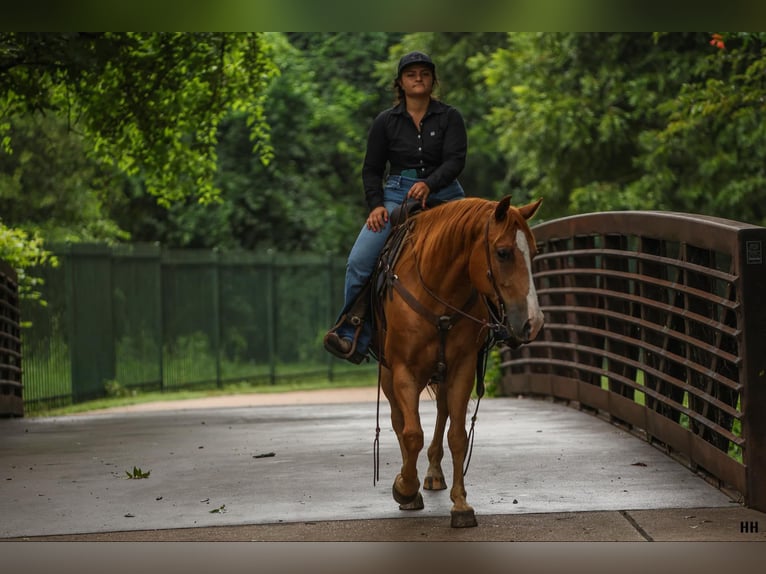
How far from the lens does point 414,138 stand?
8.01 metres

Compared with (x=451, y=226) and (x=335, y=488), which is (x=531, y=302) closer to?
(x=451, y=226)

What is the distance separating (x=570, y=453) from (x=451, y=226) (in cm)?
294

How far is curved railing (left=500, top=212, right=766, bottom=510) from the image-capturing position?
758cm

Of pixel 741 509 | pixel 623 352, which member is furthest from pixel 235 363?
pixel 741 509

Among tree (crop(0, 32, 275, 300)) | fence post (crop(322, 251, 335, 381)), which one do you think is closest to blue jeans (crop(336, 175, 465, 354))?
tree (crop(0, 32, 275, 300))

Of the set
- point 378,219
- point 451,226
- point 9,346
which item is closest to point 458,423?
point 451,226

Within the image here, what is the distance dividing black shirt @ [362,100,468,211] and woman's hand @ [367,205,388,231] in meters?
0.14

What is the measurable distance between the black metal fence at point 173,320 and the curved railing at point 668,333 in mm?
7069

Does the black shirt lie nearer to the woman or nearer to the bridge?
the woman

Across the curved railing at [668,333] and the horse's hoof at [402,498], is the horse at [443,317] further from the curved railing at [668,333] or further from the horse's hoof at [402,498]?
the curved railing at [668,333]

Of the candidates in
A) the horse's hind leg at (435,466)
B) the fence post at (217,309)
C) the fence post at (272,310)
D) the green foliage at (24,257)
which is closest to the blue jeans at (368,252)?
the horse's hind leg at (435,466)

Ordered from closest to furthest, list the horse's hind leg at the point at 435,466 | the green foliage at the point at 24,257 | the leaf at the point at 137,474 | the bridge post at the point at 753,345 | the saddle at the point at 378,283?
the bridge post at the point at 753,345 → the saddle at the point at 378,283 → the horse's hind leg at the point at 435,466 → the leaf at the point at 137,474 → the green foliage at the point at 24,257

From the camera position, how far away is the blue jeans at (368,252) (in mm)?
7922
